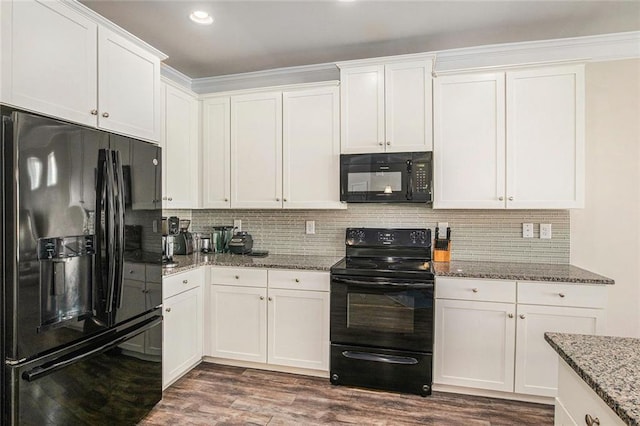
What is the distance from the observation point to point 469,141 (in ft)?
9.16

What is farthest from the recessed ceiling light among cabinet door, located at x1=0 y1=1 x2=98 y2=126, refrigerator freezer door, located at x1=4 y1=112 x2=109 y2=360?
refrigerator freezer door, located at x1=4 y1=112 x2=109 y2=360

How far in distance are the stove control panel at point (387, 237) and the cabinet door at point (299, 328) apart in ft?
2.06

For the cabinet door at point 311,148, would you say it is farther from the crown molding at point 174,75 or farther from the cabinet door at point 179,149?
the crown molding at point 174,75

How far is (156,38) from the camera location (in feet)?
9.30

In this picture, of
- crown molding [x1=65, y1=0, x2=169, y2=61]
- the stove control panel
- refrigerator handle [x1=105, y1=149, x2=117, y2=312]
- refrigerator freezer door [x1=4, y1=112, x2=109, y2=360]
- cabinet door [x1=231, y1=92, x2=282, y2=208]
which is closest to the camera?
refrigerator freezer door [x1=4, y1=112, x2=109, y2=360]

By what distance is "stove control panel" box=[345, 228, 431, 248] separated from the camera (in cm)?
306

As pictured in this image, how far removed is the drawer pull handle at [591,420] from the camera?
964 millimetres

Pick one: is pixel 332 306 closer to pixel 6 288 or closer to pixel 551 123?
pixel 6 288

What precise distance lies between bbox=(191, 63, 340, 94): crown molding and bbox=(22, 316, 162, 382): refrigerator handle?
238 centimetres

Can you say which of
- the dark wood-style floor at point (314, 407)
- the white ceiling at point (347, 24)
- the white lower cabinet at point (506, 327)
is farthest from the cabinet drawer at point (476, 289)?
the white ceiling at point (347, 24)

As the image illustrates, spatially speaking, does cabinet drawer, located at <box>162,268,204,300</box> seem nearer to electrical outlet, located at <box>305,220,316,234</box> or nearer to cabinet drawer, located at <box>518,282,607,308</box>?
electrical outlet, located at <box>305,220,316,234</box>

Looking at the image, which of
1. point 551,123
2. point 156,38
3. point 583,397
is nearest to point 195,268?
point 156,38

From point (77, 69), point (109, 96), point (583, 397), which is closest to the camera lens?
point (583, 397)

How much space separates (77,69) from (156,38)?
1179 mm
